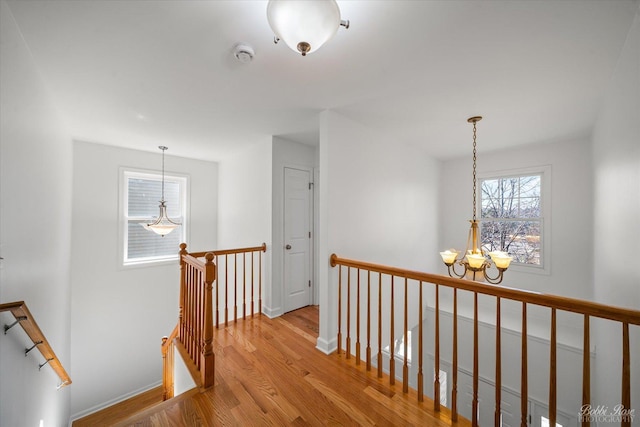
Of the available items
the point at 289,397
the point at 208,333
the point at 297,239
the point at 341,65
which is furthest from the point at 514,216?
the point at 208,333

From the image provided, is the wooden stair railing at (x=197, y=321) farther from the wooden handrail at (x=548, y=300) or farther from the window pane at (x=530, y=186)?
the window pane at (x=530, y=186)

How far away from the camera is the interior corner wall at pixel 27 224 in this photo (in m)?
1.35

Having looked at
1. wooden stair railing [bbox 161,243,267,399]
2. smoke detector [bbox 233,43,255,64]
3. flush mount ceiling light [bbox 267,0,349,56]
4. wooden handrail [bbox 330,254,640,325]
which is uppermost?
smoke detector [bbox 233,43,255,64]

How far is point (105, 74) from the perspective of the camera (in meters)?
1.83

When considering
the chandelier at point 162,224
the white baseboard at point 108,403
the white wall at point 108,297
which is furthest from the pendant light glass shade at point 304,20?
the white baseboard at point 108,403

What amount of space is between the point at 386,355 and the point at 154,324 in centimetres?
360

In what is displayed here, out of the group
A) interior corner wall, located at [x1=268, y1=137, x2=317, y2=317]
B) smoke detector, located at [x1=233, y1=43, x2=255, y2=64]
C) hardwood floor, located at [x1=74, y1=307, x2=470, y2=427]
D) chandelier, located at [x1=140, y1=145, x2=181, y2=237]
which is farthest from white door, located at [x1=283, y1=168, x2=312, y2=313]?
smoke detector, located at [x1=233, y1=43, x2=255, y2=64]

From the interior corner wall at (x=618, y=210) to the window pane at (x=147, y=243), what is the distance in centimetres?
516

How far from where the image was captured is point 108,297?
11.6ft

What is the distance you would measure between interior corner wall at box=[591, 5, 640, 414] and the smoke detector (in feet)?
6.82

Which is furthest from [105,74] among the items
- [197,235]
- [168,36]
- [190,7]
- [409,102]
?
[197,235]

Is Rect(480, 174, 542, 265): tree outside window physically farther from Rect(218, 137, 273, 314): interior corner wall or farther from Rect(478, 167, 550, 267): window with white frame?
Rect(218, 137, 273, 314): interior corner wall

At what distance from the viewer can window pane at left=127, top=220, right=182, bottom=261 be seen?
3.82 meters

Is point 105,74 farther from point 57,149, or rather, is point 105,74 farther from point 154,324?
point 154,324
